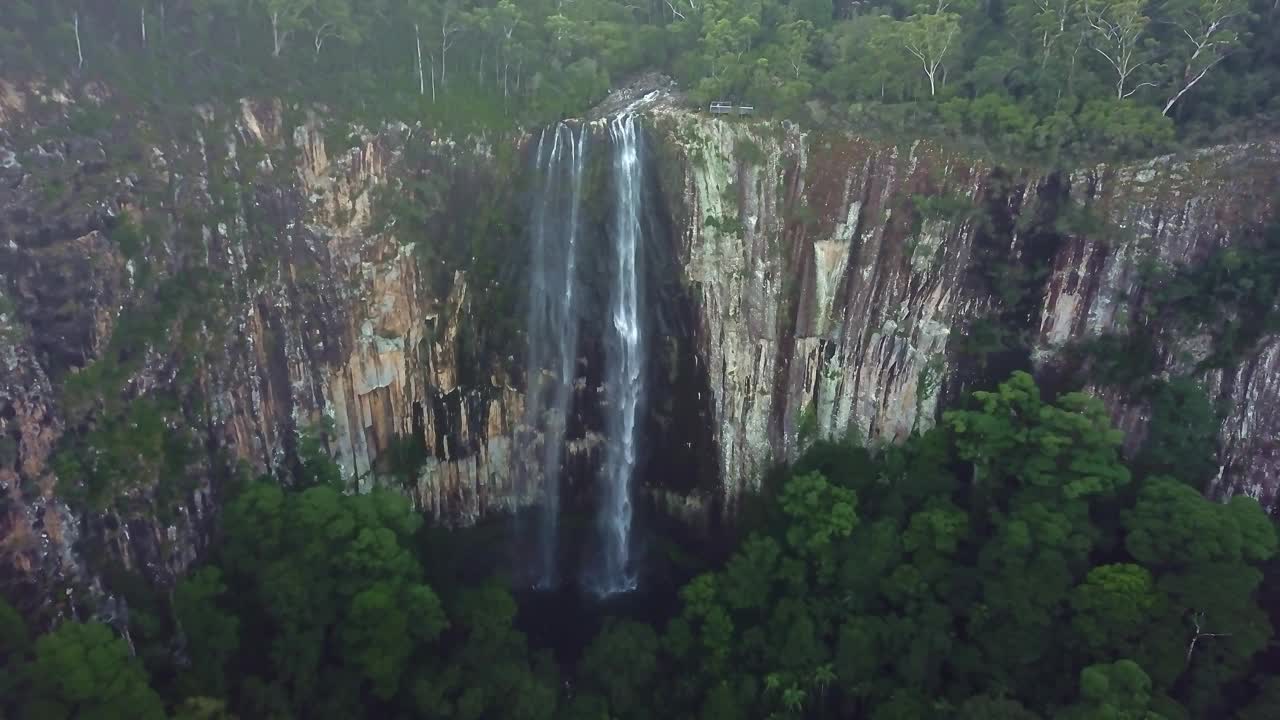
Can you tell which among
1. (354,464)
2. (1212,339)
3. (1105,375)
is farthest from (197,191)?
(1212,339)

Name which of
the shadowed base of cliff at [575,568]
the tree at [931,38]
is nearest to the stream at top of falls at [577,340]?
the shadowed base of cliff at [575,568]

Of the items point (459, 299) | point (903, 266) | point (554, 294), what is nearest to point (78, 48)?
point (459, 299)

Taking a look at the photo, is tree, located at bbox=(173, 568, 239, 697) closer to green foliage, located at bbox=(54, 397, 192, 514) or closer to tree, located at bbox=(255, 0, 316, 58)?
green foliage, located at bbox=(54, 397, 192, 514)

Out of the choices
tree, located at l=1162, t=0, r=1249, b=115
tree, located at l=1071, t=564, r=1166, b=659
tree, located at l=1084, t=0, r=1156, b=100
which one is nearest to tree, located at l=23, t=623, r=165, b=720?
tree, located at l=1071, t=564, r=1166, b=659

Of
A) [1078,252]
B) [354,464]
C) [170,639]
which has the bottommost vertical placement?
[170,639]

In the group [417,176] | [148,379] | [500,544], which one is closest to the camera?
[148,379]

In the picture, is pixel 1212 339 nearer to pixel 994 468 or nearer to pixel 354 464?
pixel 994 468

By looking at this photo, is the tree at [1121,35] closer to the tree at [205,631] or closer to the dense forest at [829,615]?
the dense forest at [829,615]
